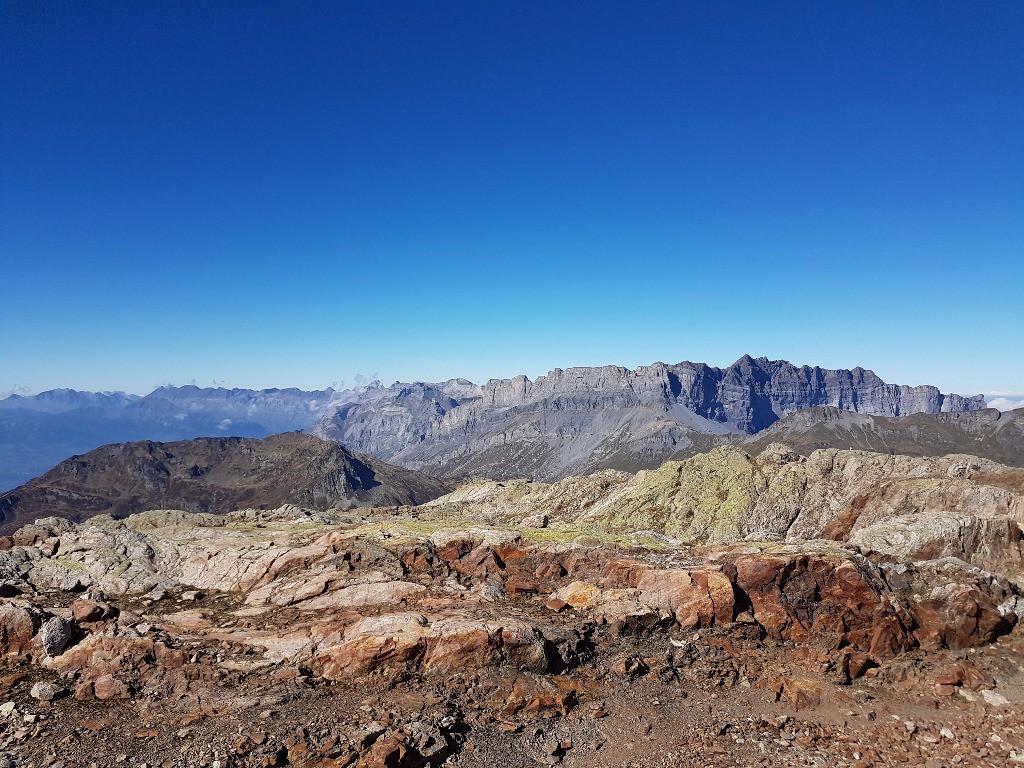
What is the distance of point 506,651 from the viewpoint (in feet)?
77.0

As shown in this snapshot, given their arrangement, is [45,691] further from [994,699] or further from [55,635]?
[994,699]

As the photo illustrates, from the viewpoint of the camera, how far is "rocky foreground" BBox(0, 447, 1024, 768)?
19547 mm

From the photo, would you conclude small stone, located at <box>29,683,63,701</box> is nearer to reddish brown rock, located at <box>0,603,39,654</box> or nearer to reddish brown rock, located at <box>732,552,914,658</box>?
reddish brown rock, located at <box>0,603,39,654</box>

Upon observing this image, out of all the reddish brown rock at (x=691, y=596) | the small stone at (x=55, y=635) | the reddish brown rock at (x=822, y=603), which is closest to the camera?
the small stone at (x=55, y=635)

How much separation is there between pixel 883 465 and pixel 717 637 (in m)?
37.5

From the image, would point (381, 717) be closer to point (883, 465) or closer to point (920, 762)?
point (920, 762)

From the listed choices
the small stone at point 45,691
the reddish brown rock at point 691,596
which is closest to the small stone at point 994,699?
the reddish brown rock at point 691,596

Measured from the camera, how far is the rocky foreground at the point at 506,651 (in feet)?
64.1

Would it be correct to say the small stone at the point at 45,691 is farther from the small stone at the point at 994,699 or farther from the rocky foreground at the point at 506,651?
the small stone at the point at 994,699

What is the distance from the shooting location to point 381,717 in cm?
1981

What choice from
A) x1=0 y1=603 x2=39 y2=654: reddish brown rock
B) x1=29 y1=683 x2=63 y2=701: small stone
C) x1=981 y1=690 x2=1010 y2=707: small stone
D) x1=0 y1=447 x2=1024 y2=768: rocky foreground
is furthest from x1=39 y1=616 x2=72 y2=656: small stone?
x1=981 y1=690 x2=1010 y2=707: small stone

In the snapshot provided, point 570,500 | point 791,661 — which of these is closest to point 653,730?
point 791,661

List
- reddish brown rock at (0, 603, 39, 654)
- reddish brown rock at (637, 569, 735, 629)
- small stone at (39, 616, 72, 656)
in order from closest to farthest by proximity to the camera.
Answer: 1. small stone at (39, 616, 72, 656)
2. reddish brown rock at (0, 603, 39, 654)
3. reddish brown rock at (637, 569, 735, 629)

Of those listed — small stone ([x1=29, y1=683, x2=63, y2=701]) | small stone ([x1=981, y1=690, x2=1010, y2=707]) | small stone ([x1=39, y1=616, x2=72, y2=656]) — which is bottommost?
small stone ([x1=981, y1=690, x2=1010, y2=707])
